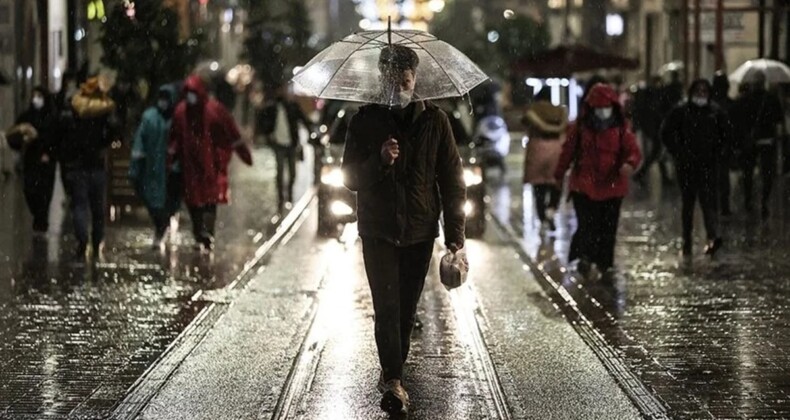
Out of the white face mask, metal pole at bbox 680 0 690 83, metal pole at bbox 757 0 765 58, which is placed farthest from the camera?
metal pole at bbox 757 0 765 58

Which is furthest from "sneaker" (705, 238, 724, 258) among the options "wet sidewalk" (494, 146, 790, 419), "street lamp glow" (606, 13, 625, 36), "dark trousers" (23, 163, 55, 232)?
"street lamp glow" (606, 13, 625, 36)

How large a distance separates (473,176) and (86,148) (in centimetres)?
468

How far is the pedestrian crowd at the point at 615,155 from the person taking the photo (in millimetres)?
15195

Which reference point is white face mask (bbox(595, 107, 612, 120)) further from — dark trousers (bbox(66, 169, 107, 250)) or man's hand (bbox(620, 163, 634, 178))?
dark trousers (bbox(66, 169, 107, 250))

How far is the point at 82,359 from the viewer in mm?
10766

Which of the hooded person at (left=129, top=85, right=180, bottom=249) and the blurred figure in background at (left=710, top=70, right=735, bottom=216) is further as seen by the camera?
the blurred figure in background at (left=710, top=70, right=735, bottom=216)

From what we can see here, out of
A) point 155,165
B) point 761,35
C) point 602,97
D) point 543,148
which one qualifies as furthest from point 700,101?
point 761,35

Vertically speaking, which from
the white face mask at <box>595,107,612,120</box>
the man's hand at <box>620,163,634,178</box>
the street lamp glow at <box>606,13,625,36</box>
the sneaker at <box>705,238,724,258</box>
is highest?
the street lamp glow at <box>606,13,625,36</box>

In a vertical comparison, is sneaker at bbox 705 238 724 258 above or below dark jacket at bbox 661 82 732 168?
below

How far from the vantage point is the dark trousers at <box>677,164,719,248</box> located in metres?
17.2

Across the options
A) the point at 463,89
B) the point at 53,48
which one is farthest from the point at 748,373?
the point at 53,48

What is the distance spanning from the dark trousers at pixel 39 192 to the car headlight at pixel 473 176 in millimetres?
4704

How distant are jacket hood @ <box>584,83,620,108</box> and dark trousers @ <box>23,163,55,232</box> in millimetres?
7310

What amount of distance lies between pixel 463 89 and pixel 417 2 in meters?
33.7
